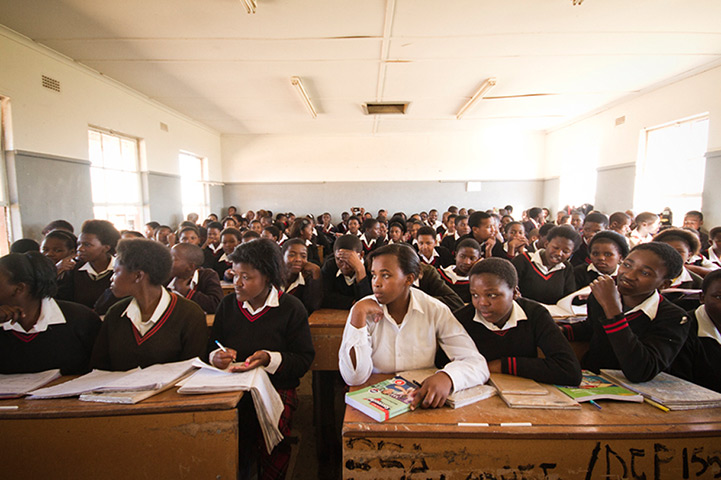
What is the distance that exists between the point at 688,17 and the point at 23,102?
7.59 meters

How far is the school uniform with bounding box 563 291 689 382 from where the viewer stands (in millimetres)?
1316

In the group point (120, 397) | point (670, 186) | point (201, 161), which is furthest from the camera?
point (201, 161)

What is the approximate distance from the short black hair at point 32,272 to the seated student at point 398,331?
1.42 m

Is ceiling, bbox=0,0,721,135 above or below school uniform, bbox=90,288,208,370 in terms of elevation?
above

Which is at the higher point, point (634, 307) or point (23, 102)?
point (23, 102)

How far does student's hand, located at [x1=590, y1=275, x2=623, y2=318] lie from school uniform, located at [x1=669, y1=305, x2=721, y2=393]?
1.25 feet

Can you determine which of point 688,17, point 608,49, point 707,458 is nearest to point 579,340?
point 707,458

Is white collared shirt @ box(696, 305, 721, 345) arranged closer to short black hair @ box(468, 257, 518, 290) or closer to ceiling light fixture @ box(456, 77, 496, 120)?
short black hair @ box(468, 257, 518, 290)

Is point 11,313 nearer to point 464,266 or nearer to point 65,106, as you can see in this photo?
point 464,266

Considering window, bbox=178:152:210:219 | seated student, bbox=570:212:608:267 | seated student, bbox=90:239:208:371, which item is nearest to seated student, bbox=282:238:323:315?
seated student, bbox=90:239:208:371

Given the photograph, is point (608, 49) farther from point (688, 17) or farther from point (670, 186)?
point (670, 186)

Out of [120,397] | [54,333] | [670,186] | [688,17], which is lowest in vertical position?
[120,397]

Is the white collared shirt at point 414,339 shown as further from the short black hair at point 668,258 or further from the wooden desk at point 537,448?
the short black hair at point 668,258

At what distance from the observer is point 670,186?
6277 mm
